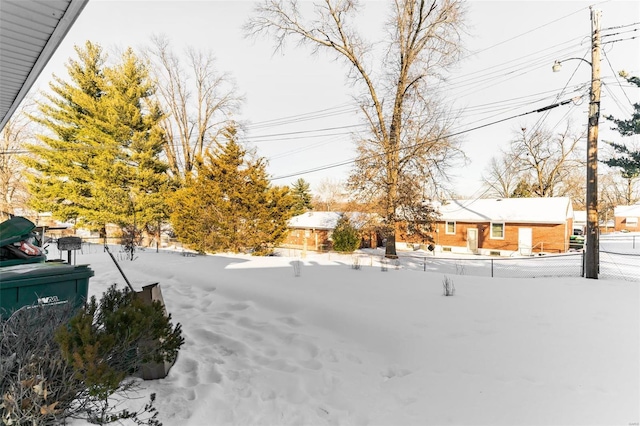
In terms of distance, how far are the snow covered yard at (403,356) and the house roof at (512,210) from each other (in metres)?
16.3

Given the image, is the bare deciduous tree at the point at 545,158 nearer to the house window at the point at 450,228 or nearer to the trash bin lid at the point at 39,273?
the house window at the point at 450,228

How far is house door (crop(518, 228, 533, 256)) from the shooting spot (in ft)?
73.8

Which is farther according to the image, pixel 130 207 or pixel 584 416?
pixel 130 207

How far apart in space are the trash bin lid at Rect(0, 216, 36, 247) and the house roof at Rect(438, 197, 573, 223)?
68.2ft

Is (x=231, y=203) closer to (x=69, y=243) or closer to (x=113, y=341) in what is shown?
(x=69, y=243)

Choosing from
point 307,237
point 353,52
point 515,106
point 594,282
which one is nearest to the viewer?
point 594,282

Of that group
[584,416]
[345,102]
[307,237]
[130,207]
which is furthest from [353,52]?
[584,416]

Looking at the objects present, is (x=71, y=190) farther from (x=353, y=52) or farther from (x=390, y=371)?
(x=390, y=371)

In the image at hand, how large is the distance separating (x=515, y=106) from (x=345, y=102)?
1048 cm

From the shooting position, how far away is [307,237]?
30.9 metres

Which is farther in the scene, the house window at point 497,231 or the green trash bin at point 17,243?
the house window at point 497,231

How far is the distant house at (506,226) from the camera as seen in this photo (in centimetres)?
2192

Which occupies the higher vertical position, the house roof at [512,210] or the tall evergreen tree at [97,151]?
the tall evergreen tree at [97,151]

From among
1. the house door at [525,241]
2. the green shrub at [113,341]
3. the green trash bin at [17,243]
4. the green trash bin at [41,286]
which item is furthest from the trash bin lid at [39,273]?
the house door at [525,241]
